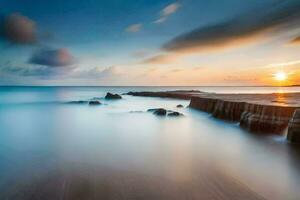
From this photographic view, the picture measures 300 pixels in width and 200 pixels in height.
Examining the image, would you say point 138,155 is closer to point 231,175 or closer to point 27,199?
point 231,175

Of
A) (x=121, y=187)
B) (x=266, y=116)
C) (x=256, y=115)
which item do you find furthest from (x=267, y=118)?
(x=121, y=187)

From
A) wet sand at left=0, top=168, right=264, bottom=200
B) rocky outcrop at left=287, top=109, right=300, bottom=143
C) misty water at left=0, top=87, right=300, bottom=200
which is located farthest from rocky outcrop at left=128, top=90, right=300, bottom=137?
wet sand at left=0, top=168, right=264, bottom=200

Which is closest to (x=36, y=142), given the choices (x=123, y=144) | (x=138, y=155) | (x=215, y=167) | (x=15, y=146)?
(x=15, y=146)

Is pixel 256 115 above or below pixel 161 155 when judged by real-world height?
above

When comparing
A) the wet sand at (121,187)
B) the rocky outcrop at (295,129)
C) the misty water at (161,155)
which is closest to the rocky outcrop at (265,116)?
the rocky outcrop at (295,129)

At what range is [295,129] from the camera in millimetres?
8156

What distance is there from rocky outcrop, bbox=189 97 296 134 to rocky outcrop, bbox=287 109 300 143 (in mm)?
924

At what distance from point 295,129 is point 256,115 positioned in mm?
2924

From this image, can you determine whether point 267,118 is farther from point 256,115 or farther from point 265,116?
point 256,115

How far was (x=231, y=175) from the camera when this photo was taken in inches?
219

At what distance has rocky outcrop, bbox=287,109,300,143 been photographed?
7982 millimetres

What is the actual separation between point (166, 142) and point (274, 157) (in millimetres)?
4109

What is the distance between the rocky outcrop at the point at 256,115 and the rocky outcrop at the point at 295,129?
36.4 inches

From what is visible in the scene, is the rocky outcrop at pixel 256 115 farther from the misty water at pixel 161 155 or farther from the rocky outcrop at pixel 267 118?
the misty water at pixel 161 155
